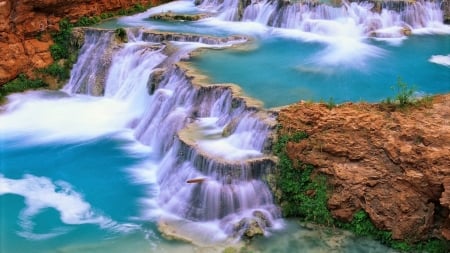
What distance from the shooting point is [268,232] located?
8.26 meters

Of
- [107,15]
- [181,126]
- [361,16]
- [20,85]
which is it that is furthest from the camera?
[107,15]

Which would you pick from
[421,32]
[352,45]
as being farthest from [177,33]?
[421,32]

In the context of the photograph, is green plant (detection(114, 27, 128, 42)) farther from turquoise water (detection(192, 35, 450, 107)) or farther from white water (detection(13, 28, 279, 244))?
turquoise water (detection(192, 35, 450, 107))

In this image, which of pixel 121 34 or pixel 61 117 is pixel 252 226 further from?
pixel 121 34

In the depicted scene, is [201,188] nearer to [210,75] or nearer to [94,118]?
[210,75]

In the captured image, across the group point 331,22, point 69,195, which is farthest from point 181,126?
point 331,22

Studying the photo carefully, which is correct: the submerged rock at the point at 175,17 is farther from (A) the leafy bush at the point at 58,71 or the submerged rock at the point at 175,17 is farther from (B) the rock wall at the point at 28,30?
(A) the leafy bush at the point at 58,71

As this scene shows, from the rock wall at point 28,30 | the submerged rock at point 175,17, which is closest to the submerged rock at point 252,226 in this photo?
the rock wall at point 28,30

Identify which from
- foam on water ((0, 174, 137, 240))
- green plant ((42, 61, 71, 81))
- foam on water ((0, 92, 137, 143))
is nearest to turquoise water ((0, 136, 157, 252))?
foam on water ((0, 174, 137, 240))

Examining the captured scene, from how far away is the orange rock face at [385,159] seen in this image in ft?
25.4

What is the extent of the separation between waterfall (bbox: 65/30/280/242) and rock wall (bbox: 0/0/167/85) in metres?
2.81

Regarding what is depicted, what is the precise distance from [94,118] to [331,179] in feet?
19.9

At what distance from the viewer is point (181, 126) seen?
10.4 m

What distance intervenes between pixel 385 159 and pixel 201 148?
9.14ft
